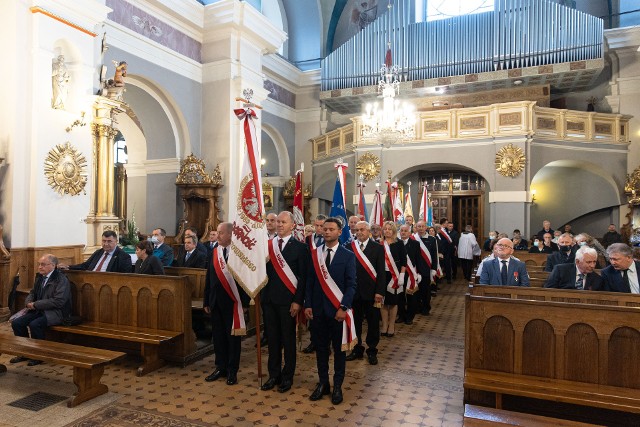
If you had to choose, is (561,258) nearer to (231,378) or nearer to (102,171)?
(231,378)

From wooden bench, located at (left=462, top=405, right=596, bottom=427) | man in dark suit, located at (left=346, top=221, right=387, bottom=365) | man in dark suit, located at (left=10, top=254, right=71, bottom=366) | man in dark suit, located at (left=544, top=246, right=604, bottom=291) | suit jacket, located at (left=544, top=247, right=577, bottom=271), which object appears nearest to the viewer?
wooden bench, located at (left=462, top=405, right=596, bottom=427)

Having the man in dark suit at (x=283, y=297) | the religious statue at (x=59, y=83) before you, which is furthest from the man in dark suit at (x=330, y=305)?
the religious statue at (x=59, y=83)

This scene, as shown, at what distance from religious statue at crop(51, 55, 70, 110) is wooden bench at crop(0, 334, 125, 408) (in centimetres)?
449

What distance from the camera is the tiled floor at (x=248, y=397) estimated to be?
11.3 feet

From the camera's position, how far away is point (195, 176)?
1065cm

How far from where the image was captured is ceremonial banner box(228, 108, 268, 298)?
13.3 ft

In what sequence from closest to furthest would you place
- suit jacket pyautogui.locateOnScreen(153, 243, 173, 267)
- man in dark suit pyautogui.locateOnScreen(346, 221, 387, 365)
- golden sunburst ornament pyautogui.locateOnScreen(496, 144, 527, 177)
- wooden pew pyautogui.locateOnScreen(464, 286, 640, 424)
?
wooden pew pyautogui.locateOnScreen(464, 286, 640, 424), man in dark suit pyautogui.locateOnScreen(346, 221, 387, 365), suit jacket pyautogui.locateOnScreen(153, 243, 173, 267), golden sunburst ornament pyautogui.locateOnScreen(496, 144, 527, 177)

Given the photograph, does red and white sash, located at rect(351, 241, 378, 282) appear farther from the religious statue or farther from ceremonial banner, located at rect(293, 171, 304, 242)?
the religious statue

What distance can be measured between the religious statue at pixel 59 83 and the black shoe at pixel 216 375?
212 inches

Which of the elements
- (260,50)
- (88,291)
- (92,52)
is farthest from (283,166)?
(88,291)

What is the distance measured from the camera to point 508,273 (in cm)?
464

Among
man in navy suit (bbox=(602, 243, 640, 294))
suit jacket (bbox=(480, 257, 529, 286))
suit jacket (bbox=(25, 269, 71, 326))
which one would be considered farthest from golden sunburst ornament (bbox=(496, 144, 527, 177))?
suit jacket (bbox=(25, 269, 71, 326))

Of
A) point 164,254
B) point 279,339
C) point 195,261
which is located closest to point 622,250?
point 279,339

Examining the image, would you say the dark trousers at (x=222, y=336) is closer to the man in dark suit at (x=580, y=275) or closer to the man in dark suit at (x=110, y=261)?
the man in dark suit at (x=110, y=261)
